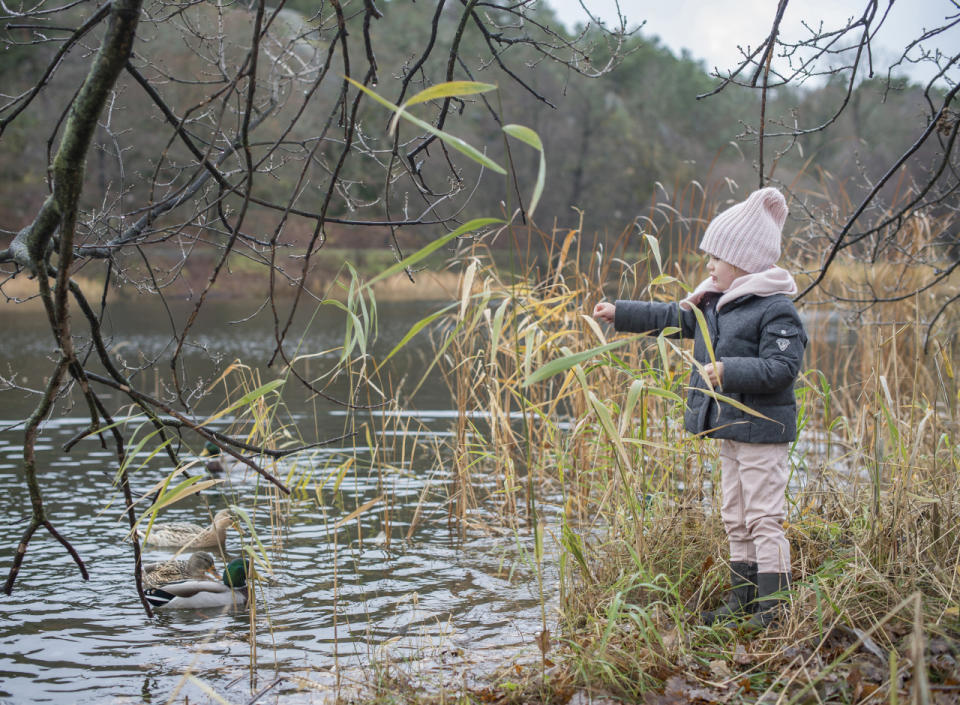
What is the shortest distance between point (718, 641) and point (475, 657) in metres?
0.93

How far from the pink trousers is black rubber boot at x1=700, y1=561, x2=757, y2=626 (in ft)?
0.12

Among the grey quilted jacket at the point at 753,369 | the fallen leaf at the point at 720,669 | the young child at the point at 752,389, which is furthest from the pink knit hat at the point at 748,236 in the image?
the fallen leaf at the point at 720,669

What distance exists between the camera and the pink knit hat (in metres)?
3.36

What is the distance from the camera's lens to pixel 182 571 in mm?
4715

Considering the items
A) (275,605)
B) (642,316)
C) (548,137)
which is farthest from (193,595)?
(548,137)

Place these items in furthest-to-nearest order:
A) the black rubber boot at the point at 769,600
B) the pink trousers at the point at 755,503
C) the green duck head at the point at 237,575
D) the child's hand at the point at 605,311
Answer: the green duck head at the point at 237,575 < the child's hand at the point at 605,311 < the pink trousers at the point at 755,503 < the black rubber boot at the point at 769,600

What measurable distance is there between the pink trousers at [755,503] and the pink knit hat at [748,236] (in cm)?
71

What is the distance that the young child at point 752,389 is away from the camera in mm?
3160

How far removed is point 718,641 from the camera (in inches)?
121

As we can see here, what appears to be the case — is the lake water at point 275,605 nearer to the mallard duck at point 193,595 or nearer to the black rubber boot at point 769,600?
the mallard duck at point 193,595

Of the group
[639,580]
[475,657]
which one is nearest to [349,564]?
[475,657]

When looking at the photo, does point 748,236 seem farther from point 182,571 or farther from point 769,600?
point 182,571

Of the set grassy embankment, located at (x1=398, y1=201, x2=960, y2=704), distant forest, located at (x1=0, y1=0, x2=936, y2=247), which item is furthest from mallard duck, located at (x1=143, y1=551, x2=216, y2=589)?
distant forest, located at (x1=0, y1=0, x2=936, y2=247)

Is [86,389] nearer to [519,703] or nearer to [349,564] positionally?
[519,703]
